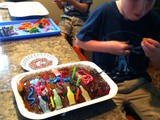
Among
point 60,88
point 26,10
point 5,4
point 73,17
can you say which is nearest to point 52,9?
point 73,17

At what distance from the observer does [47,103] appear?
673 millimetres

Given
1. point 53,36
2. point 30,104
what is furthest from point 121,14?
point 30,104

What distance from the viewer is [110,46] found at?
1.01 metres

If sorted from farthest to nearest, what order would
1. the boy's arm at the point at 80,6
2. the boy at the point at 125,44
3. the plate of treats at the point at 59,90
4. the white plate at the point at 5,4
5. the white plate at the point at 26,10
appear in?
the boy's arm at the point at 80,6, the white plate at the point at 5,4, the white plate at the point at 26,10, the boy at the point at 125,44, the plate of treats at the point at 59,90

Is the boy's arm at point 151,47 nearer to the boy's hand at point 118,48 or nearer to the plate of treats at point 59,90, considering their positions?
the boy's hand at point 118,48

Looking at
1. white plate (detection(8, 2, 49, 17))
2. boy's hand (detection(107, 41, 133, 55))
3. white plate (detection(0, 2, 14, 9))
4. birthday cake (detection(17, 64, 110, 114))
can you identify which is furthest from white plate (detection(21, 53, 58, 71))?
white plate (detection(0, 2, 14, 9))

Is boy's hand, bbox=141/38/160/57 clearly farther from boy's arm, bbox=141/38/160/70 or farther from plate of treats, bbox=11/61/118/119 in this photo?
plate of treats, bbox=11/61/118/119

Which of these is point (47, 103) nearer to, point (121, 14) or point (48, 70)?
point (48, 70)

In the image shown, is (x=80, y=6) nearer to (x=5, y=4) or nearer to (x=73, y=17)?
(x=73, y=17)

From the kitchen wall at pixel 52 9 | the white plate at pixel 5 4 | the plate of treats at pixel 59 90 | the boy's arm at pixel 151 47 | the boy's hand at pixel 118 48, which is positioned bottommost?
the kitchen wall at pixel 52 9

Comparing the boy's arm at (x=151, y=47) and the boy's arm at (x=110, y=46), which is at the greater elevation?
the boy's arm at (x=151, y=47)

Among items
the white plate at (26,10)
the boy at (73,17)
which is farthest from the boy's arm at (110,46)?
the boy at (73,17)

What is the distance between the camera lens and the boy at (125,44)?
1043 millimetres

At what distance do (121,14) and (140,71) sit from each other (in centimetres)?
31
